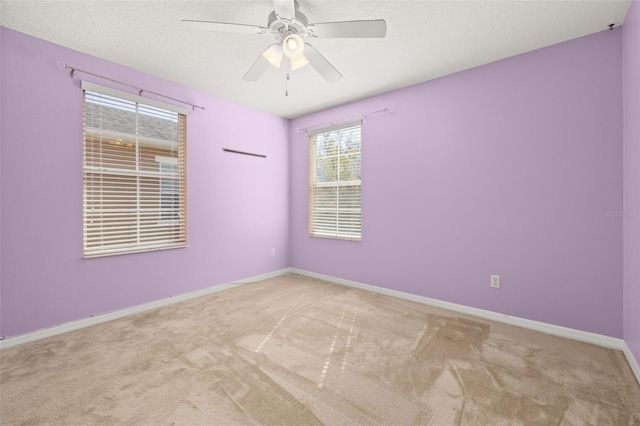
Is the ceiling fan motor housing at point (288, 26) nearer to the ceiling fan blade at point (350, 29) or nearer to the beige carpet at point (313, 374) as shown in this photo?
the ceiling fan blade at point (350, 29)

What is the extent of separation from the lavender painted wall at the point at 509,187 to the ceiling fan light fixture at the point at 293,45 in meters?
1.84

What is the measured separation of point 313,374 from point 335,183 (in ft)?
8.81

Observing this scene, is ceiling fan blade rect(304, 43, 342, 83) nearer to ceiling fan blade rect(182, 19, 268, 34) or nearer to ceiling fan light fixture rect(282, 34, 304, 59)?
ceiling fan light fixture rect(282, 34, 304, 59)

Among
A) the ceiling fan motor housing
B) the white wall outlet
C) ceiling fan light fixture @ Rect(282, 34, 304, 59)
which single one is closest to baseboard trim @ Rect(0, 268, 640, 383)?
the white wall outlet

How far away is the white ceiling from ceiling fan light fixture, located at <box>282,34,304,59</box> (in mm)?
307

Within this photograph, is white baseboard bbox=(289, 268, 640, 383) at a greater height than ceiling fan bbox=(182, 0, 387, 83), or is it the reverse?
ceiling fan bbox=(182, 0, 387, 83)

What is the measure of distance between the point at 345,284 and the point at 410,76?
8.95ft

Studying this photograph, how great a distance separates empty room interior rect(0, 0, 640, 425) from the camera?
173cm

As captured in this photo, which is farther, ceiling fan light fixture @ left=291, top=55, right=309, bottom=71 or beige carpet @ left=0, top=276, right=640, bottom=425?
ceiling fan light fixture @ left=291, top=55, right=309, bottom=71

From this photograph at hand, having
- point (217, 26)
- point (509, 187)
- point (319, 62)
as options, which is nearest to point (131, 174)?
point (217, 26)

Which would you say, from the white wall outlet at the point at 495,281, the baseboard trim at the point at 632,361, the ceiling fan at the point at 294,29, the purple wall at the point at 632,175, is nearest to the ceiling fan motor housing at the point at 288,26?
the ceiling fan at the point at 294,29

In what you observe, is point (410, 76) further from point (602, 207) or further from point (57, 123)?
point (57, 123)

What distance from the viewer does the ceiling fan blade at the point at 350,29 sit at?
5.51 ft

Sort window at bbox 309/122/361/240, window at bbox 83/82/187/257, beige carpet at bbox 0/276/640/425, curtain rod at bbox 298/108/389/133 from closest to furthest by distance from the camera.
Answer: beige carpet at bbox 0/276/640/425 → window at bbox 83/82/187/257 → curtain rod at bbox 298/108/389/133 → window at bbox 309/122/361/240
